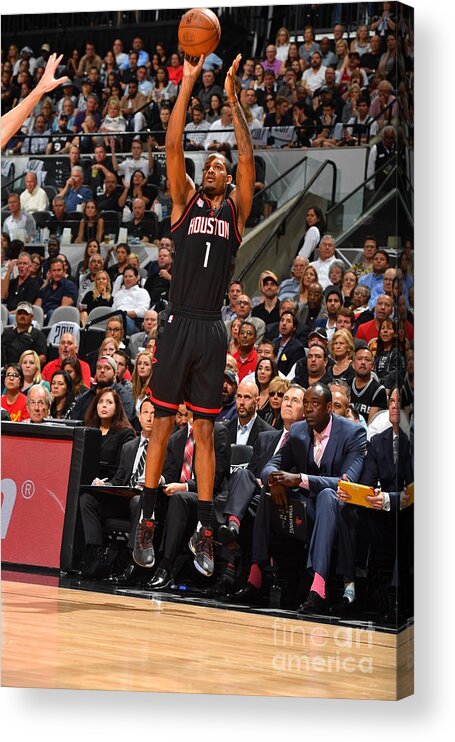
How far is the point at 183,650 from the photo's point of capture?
598 centimetres

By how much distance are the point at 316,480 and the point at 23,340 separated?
5.83 feet

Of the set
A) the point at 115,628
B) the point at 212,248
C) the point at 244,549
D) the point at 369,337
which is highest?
the point at 212,248

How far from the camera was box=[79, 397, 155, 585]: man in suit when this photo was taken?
636 cm

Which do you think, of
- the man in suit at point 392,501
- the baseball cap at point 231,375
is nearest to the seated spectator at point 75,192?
the baseball cap at point 231,375

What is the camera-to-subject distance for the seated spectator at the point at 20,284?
6562mm

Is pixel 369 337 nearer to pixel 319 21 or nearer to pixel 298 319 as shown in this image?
pixel 298 319

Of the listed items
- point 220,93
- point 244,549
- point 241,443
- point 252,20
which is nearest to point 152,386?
point 241,443

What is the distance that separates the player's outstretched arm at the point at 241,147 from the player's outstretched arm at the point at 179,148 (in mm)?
183

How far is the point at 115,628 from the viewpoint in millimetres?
6113

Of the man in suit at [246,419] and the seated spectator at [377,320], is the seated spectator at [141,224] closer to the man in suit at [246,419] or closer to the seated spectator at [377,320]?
the man in suit at [246,419]

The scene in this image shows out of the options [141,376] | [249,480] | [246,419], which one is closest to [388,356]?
[246,419]

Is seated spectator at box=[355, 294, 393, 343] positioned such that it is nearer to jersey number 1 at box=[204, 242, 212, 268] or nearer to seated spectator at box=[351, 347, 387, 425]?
seated spectator at box=[351, 347, 387, 425]

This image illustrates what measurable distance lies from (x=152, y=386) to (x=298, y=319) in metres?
0.83

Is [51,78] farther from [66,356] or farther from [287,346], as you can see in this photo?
[287,346]
